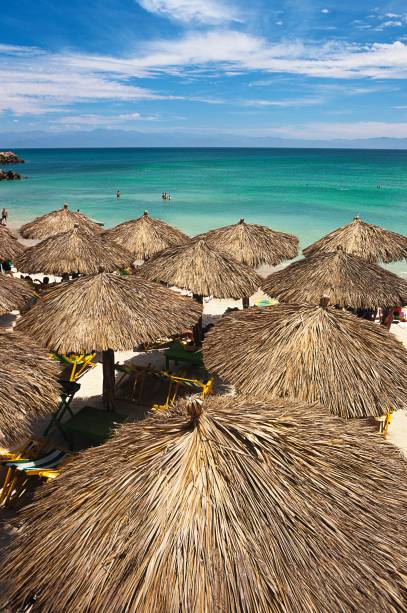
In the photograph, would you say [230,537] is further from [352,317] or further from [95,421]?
[95,421]

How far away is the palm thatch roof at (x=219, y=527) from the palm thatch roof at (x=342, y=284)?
5092 millimetres

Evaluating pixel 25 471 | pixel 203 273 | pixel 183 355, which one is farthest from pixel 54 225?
pixel 25 471

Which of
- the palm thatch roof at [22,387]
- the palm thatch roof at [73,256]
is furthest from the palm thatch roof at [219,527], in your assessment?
the palm thatch roof at [73,256]

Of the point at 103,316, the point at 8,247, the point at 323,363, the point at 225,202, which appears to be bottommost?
the point at 323,363

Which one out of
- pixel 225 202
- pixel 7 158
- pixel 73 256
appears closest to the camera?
pixel 73 256

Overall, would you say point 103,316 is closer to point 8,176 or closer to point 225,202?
point 225,202

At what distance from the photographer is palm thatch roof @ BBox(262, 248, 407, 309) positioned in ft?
25.1

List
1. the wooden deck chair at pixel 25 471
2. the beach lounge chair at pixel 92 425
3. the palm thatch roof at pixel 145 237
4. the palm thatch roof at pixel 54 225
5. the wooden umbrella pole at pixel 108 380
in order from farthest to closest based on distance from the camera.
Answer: the palm thatch roof at pixel 54 225, the palm thatch roof at pixel 145 237, the wooden umbrella pole at pixel 108 380, the beach lounge chair at pixel 92 425, the wooden deck chair at pixel 25 471

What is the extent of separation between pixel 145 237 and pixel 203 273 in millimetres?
4485

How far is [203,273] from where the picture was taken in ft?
27.8

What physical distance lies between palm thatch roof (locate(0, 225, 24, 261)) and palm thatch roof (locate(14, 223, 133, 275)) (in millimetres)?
822

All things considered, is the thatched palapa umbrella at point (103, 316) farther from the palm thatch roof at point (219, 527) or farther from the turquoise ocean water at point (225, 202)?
the turquoise ocean water at point (225, 202)

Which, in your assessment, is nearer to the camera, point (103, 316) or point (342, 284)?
point (103, 316)

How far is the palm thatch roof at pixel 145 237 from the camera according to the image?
40.2 feet
